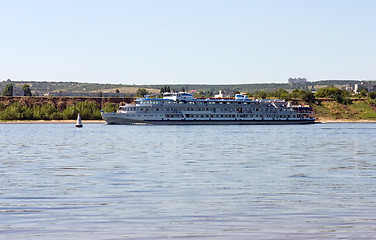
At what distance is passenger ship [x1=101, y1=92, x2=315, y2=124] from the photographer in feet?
493

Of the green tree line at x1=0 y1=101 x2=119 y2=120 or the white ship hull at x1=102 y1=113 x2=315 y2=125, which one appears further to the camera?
the green tree line at x1=0 y1=101 x2=119 y2=120

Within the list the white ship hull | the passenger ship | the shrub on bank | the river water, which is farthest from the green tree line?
the river water

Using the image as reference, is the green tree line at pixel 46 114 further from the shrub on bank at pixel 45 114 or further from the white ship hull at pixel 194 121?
the white ship hull at pixel 194 121

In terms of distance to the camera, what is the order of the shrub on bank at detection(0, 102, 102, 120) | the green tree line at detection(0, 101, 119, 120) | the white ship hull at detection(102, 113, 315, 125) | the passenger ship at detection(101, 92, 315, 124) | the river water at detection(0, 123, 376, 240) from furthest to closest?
the green tree line at detection(0, 101, 119, 120)
the shrub on bank at detection(0, 102, 102, 120)
the passenger ship at detection(101, 92, 315, 124)
the white ship hull at detection(102, 113, 315, 125)
the river water at detection(0, 123, 376, 240)

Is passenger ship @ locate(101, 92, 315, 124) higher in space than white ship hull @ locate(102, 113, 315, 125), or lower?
higher

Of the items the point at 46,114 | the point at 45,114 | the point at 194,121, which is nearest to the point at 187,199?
the point at 194,121

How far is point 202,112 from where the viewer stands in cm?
15638

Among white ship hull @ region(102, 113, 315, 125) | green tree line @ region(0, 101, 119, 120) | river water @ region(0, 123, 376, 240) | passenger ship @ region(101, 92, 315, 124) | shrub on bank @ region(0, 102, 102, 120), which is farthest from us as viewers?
green tree line @ region(0, 101, 119, 120)

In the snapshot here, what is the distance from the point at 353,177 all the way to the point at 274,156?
15.7 metres

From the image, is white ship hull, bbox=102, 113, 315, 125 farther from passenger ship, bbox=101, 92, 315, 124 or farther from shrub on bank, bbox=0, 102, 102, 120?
shrub on bank, bbox=0, 102, 102, 120

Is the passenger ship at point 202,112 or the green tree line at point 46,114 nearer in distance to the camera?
the passenger ship at point 202,112

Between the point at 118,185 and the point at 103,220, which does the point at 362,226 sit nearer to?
the point at 103,220

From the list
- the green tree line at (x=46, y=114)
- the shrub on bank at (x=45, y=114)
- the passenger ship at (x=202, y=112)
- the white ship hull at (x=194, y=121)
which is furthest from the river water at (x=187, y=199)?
the green tree line at (x=46, y=114)

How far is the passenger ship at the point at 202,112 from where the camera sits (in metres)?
150
